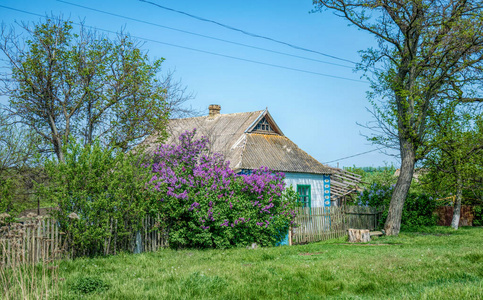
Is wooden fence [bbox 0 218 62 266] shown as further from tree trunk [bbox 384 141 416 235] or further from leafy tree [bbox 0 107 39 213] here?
tree trunk [bbox 384 141 416 235]

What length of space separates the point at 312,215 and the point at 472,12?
11.0 metres

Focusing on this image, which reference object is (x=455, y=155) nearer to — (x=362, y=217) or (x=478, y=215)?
(x=362, y=217)

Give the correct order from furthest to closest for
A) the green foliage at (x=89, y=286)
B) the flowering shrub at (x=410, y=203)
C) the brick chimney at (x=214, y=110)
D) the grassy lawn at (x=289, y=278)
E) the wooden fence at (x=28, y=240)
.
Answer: the brick chimney at (x=214, y=110) → the flowering shrub at (x=410, y=203) → the green foliage at (x=89, y=286) → the grassy lawn at (x=289, y=278) → the wooden fence at (x=28, y=240)

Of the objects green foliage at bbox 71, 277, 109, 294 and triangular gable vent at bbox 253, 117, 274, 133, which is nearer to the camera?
green foliage at bbox 71, 277, 109, 294

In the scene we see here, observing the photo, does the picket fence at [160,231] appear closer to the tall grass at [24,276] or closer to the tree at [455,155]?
the tall grass at [24,276]

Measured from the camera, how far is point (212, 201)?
48.2 feet

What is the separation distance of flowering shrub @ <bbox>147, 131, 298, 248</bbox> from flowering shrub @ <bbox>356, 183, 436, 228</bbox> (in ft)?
30.2

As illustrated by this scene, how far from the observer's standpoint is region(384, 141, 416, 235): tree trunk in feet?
63.4

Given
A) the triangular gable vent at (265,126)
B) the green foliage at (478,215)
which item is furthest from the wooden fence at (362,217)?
the green foliage at (478,215)

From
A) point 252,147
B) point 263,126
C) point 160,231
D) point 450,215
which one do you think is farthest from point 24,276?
point 450,215

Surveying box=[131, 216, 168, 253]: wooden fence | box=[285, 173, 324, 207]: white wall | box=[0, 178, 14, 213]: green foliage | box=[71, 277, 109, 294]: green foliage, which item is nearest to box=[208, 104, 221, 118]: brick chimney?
box=[285, 173, 324, 207]: white wall

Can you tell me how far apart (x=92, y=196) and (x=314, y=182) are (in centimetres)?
1510

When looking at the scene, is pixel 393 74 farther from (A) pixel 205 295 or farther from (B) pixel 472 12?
(A) pixel 205 295

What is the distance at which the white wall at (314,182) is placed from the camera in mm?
23611
